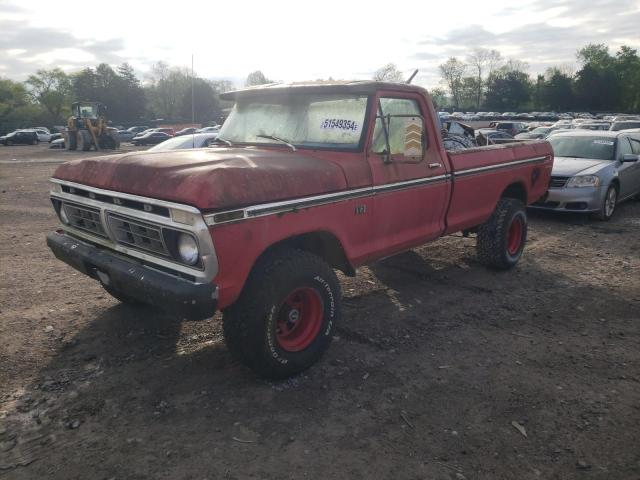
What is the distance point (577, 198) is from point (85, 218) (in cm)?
812

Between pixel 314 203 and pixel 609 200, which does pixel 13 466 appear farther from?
pixel 609 200

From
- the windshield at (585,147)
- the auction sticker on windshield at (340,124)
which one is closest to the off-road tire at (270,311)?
the auction sticker on windshield at (340,124)

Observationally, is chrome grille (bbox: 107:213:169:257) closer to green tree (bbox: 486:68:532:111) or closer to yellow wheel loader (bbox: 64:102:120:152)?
yellow wheel loader (bbox: 64:102:120:152)

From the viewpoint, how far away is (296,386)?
3582mm

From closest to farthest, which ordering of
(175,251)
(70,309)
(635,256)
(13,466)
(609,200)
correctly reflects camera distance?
(13,466)
(175,251)
(70,309)
(635,256)
(609,200)

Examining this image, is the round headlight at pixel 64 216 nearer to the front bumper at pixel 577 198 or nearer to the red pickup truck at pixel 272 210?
the red pickup truck at pixel 272 210

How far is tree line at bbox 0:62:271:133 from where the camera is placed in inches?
2485

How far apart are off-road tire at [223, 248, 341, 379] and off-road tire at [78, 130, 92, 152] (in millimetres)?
29648

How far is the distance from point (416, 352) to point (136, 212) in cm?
249

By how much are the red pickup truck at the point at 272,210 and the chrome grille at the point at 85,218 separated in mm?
14

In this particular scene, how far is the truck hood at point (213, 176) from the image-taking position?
119 inches

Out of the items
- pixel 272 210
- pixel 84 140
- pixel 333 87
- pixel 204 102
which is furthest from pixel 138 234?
pixel 204 102

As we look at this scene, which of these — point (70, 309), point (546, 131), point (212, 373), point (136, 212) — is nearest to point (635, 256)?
point (212, 373)

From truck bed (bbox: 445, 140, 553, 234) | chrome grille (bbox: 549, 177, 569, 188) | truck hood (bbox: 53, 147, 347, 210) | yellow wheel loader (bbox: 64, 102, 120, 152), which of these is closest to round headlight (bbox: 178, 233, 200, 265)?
truck hood (bbox: 53, 147, 347, 210)
